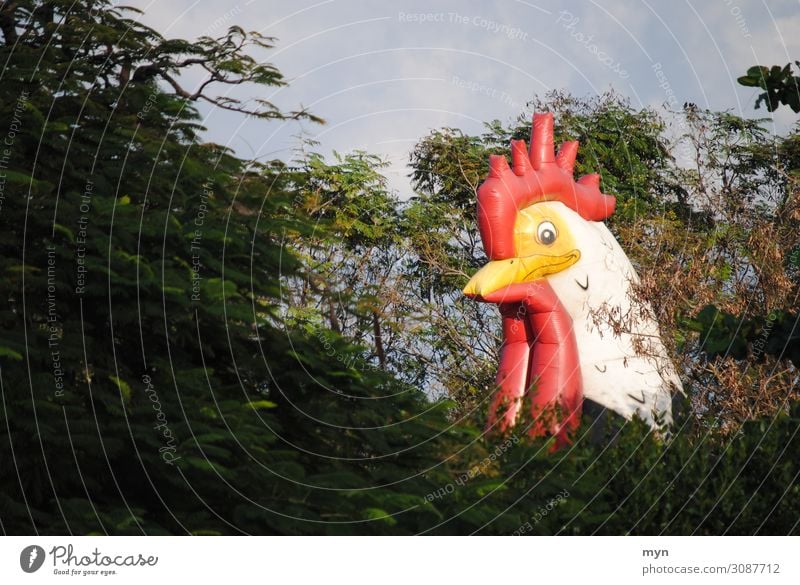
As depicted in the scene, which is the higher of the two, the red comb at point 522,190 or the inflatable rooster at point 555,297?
the red comb at point 522,190

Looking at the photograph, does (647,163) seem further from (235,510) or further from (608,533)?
(235,510)

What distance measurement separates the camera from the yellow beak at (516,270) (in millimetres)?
9422

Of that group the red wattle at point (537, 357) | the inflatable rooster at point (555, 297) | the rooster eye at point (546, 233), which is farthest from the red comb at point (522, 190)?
the red wattle at point (537, 357)

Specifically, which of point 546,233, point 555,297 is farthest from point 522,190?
point 555,297

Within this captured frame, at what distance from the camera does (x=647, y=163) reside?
60.3 ft

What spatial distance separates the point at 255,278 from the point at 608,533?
3324mm

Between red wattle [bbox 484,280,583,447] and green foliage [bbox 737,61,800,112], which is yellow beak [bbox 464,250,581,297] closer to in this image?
red wattle [bbox 484,280,583,447]

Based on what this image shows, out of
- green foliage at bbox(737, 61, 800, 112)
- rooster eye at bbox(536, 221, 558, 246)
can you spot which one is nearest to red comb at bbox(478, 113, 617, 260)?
rooster eye at bbox(536, 221, 558, 246)

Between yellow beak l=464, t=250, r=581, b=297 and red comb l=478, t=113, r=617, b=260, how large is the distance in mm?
114

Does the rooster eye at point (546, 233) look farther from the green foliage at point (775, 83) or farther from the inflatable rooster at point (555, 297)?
the green foliage at point (775, 83)

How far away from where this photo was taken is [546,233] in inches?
375

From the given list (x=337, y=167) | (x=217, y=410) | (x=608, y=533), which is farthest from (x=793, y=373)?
(x=337, y=167)

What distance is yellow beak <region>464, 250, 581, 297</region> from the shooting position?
9422mm

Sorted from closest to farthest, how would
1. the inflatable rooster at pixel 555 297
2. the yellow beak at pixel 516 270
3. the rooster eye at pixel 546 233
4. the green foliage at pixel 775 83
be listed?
1. the green foliage at pixel 775 83
2. the inflatable rooster at pixel 555 297
3. the yellow beak at pixel 516 270
4. the rooster eye at pixel 546 233
